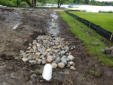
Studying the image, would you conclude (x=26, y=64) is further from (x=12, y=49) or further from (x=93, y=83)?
(x=93, y=83)

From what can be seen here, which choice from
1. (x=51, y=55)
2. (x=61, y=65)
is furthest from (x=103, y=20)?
(x=61, y=65)

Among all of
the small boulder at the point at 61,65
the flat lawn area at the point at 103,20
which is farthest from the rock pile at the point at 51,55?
the flat lawn area at the point at 103,20

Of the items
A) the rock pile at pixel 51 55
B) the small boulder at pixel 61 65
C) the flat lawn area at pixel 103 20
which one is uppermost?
the flat lawn area at pixel 103 20

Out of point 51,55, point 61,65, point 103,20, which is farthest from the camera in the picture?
point 103,20

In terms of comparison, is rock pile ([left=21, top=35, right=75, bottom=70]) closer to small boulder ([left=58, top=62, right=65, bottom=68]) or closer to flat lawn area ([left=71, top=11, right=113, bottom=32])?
small boulder ([left=58, top=62, right=65, bottom=68])

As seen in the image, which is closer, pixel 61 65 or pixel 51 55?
pixel 61 65

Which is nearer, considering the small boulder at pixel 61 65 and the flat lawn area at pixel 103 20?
the small boulder at pixel 61 65

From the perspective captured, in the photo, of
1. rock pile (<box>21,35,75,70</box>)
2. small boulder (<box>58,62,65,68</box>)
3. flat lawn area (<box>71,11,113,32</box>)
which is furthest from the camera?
flat lawn area (<box>71,11,113,32</box>)

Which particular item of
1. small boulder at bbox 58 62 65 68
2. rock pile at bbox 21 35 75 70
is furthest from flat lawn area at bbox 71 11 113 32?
small boulder at bbox 58 62 65 68

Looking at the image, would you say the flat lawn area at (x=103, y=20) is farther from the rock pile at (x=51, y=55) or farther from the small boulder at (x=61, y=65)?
the small boulder at (x=61, y=65)

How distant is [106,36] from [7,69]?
776 cm

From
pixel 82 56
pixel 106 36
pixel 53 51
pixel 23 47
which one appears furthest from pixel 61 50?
pixel 106 36

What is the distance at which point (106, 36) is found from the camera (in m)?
9.95

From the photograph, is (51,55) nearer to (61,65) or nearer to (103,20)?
(61,65)
